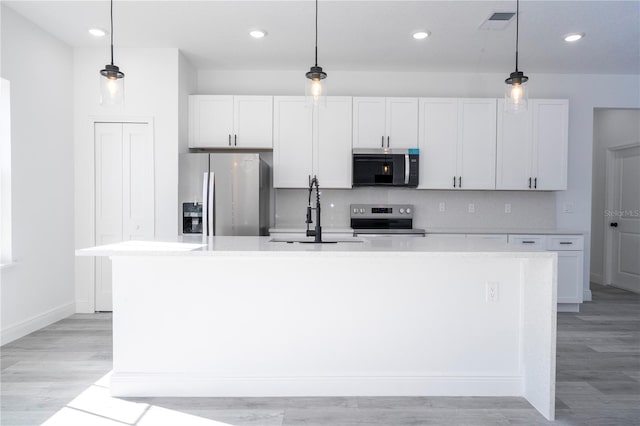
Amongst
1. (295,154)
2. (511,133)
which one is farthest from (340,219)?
(511,133)

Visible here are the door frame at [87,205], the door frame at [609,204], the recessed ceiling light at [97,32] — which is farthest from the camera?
the door frame at [609,204]

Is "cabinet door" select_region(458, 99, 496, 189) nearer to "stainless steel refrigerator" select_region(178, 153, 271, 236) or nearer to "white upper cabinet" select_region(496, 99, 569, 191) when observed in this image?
"white upper cabinet" select_region(496, 99, 569, 191)

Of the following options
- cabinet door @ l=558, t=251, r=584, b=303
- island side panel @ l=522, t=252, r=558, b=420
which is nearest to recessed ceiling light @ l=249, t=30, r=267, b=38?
island side panel @ l=522, t=252, r=558, b=420

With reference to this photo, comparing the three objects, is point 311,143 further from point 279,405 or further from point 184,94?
point 279,405

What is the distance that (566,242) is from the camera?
4.45 m

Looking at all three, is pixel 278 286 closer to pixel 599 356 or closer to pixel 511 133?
pixel 599 356

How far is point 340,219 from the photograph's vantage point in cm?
499

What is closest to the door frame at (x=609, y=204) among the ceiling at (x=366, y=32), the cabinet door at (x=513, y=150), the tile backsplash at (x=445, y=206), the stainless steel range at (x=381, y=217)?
the ceiling at (x=366, y=32)

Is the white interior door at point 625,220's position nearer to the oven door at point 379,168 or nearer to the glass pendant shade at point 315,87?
the oven door at point 379,168

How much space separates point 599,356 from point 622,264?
369 cm

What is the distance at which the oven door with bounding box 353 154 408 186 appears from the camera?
4586 mm

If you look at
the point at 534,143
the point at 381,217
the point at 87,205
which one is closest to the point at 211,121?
the point at 87,205

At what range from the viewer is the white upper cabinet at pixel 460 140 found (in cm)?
464

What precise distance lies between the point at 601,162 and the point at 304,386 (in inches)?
246
